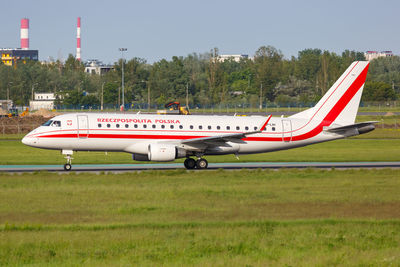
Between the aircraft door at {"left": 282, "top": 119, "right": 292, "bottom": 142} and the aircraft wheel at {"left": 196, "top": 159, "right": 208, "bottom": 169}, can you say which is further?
the aircraft door at {"left": 282, "top": 119, "right": 292, "bottom": 142}

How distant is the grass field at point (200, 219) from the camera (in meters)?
16.5

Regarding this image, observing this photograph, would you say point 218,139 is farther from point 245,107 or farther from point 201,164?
point 245,107

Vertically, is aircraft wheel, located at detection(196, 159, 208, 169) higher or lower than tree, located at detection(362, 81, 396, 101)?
lower

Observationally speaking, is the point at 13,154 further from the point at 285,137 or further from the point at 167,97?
the point at 167,97

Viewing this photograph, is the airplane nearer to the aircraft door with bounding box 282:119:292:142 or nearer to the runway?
the aircraft door with bounding box 282:119:292:142

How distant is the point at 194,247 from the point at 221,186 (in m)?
14.0

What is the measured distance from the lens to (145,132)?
39312mm

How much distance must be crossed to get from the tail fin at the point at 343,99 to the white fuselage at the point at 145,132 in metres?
1.38

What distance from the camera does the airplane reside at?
3881 centimetres

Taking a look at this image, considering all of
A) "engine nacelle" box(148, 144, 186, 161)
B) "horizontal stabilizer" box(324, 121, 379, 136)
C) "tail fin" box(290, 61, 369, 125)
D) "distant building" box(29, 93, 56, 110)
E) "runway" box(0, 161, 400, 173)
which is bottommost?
"runway" box(0, 161, 400, 173)

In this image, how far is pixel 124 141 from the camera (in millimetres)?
38938

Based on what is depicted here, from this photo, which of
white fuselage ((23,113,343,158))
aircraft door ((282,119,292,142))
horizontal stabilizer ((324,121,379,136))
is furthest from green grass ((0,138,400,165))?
white fuselage ((23,113,343,158))

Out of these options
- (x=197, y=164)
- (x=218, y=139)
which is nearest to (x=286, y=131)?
(x=218, y=139)

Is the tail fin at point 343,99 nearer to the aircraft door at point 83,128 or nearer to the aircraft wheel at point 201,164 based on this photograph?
the aircraft wheel at point 201,164
